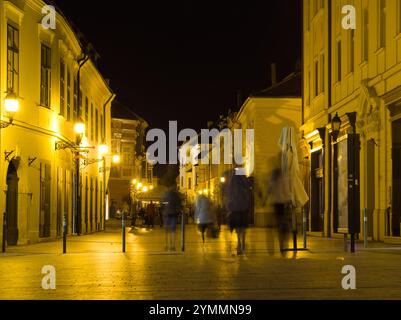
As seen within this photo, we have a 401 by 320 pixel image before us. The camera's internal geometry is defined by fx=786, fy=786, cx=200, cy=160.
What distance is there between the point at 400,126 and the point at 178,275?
478 inches

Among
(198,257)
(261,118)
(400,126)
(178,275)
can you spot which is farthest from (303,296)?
(261,118)

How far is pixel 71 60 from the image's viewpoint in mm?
32344

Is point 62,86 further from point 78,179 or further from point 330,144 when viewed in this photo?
point 330,144

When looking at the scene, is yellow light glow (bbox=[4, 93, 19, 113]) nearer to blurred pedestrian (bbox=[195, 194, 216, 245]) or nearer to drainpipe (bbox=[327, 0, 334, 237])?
blurred pedestrian (bbox=[195, 194, 216, 245])

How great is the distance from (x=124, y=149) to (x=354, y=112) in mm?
61263

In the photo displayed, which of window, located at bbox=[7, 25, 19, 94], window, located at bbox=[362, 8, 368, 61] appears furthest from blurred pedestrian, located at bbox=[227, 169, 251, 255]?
window, located at bbox=[362, 8, 368, 61]

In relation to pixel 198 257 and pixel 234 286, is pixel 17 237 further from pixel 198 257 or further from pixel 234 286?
pixel 234 286

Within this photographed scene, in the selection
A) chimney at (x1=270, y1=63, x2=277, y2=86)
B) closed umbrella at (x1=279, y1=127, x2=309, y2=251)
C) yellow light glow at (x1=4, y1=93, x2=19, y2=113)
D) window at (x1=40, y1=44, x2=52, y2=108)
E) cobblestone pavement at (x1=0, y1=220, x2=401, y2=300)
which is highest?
chimney at (x1=270, y1=63, x2=277, y2=86)

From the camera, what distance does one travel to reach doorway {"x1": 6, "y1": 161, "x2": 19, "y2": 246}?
2370 cm

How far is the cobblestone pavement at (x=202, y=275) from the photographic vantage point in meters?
10.5

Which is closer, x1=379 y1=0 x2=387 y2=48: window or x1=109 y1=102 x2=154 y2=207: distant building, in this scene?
x1=379 y1=0 x2=387 y2=48: window

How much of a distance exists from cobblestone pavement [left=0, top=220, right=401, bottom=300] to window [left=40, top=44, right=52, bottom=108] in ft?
28.1

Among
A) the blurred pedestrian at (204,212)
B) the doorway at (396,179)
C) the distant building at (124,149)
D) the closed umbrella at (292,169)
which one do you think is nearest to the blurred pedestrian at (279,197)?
the closed umbrella at (292,169)

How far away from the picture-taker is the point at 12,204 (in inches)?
946
